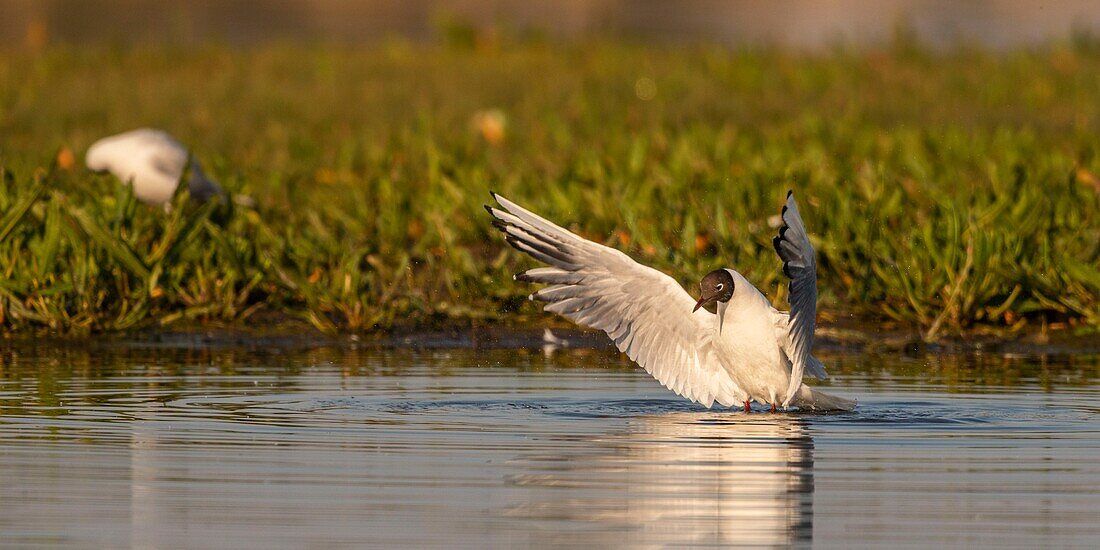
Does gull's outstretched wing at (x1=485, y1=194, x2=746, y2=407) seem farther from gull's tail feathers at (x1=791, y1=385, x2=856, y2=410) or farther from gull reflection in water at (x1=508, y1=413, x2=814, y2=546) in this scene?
gull reflection in water at (x1=508, y1=413, x2=814, y2=546)

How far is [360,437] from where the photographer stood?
8062 mm

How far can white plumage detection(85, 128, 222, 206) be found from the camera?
14.7m

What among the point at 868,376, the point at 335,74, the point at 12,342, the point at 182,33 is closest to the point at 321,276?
the point at 12,342

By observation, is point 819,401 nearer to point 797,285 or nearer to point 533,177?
point 797,285

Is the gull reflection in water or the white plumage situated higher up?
the white plumage

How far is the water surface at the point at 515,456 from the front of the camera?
6.14 m

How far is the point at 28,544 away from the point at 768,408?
467 centimetres

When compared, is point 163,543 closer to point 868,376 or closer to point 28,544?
point 28,544

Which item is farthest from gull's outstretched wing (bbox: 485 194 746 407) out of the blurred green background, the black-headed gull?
the blurred green background

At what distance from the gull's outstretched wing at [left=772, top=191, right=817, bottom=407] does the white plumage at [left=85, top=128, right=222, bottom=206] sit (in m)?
6.24

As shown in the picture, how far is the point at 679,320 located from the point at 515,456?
220 centimetres

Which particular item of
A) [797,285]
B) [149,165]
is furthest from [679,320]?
[149,165]

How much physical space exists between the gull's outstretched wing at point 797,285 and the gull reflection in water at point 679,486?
0.37 m

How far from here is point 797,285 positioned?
8.44m
